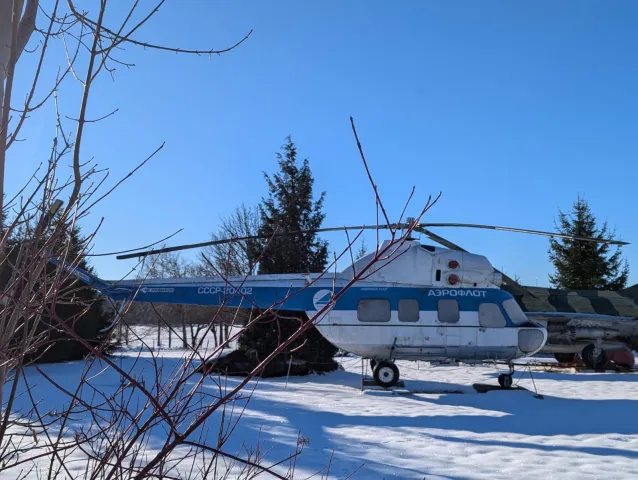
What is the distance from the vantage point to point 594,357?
16.5 meters

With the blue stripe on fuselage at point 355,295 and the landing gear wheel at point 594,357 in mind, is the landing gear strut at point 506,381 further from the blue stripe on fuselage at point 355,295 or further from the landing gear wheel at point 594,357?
the landing gear wheel at point 594,357

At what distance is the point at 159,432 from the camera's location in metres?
6.80

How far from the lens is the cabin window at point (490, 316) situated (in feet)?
38.9

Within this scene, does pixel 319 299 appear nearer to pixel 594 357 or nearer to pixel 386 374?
pixel 386 374

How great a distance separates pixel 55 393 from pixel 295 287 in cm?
482

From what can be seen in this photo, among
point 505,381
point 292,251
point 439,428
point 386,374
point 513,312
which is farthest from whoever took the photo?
point 292,251

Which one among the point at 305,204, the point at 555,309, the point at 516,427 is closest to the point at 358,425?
the point at 516,427

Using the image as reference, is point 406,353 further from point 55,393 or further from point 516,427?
point 55,393

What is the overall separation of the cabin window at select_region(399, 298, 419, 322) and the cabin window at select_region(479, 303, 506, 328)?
1.35 m

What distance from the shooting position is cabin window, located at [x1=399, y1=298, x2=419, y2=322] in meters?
11.9

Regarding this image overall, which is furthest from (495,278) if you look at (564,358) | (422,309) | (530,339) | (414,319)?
(564,358)

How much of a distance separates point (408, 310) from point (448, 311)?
840 mm

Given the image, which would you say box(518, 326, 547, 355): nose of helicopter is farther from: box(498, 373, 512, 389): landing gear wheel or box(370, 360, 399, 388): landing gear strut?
box(370, 360, 399, 388): landing gear strut

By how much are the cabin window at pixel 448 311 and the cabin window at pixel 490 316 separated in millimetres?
517
